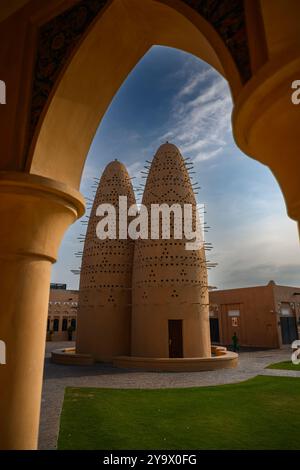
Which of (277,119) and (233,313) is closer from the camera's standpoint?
(277,119)

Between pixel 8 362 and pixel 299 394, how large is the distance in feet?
26.6

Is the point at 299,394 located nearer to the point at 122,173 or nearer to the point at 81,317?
the point at 81,317

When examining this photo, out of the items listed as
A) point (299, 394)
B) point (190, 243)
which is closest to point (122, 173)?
point (190, 243)

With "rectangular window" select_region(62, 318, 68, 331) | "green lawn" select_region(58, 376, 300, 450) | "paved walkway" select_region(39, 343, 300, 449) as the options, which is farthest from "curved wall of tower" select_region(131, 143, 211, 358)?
"rectangular window" select_region(62, 318, 68, 331)

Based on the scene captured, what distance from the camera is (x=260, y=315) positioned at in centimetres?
2478

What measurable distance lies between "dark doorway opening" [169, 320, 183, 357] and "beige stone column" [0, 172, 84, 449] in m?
12.2

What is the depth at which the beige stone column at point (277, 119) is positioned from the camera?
178cm

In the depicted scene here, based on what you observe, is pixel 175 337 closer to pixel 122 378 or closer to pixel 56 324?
pixel 122 378

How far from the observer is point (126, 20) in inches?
125

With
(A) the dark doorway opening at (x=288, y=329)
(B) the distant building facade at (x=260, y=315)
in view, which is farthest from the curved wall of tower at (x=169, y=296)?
(A) the dark doorway opening at (x=288, y=329)

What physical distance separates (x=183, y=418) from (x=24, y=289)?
5.06 meters

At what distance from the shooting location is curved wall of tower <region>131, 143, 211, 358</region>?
14.2 meters

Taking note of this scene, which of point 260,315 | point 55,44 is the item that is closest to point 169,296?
point 55,44

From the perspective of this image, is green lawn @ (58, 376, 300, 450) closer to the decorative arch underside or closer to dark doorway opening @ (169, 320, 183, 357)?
the decorative arch underside
